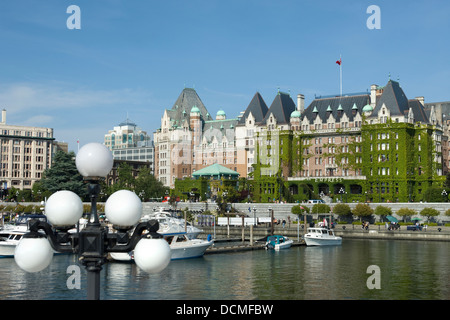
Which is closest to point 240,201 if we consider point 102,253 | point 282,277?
point 282,277

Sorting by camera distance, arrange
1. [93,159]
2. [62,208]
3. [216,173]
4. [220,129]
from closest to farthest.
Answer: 1. [62,208]
2. [93,159]
3. [216,173]
4. [220,129]

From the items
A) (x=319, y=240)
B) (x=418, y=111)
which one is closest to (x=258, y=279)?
(x=319, y=240)

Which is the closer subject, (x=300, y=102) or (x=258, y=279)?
(x=258, y=279)

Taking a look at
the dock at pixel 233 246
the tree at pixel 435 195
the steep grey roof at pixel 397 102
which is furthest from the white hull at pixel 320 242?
the steep grey roof at pixel 397 102

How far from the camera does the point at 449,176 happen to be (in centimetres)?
11975

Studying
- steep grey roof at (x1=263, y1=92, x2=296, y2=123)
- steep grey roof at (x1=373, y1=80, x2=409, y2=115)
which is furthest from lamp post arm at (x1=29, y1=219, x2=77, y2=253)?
steep grey roof at (x1=263, y1=92, x2=296, y2=123)

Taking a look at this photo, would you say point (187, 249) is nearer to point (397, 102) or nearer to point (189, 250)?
point (189, 250)

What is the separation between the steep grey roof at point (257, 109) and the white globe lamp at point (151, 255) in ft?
479

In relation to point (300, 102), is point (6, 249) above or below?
below

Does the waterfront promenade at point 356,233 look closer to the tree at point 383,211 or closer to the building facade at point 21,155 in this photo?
the tree at point 383,211

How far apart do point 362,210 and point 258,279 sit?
6412 cm

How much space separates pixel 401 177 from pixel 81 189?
3009 inches

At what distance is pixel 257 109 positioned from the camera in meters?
158
